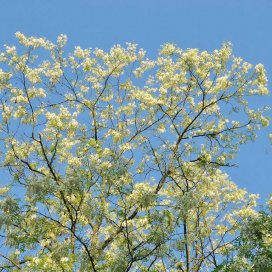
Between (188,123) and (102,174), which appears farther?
(188,123)

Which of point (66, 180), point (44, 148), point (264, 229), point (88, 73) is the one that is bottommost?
point (264, 229)

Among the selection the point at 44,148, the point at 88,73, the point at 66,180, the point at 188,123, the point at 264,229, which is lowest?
the point at 264,229

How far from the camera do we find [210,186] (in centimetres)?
2614

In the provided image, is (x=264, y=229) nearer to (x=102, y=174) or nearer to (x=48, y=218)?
(x=102, y=174)

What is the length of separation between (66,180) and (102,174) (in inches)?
48.0

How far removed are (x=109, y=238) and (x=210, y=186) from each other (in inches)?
258

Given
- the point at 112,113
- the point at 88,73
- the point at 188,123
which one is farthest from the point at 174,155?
the point at 88,73

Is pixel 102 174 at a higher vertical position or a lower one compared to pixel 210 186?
lower

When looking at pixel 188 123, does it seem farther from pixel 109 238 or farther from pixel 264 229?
pixel 264 229

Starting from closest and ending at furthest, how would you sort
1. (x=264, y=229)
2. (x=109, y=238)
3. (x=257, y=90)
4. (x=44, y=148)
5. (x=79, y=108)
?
(x=264, y=229) → (x=109, y=238) → (x=44, y=148) → (x=257, y=90) → (x=79, y=108)

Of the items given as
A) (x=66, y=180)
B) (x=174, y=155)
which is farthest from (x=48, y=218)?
(x=174, y=155)

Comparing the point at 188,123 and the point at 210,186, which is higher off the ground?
the point at 188,123

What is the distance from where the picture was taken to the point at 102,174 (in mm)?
18219

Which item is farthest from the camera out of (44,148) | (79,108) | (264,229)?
(79,108)
